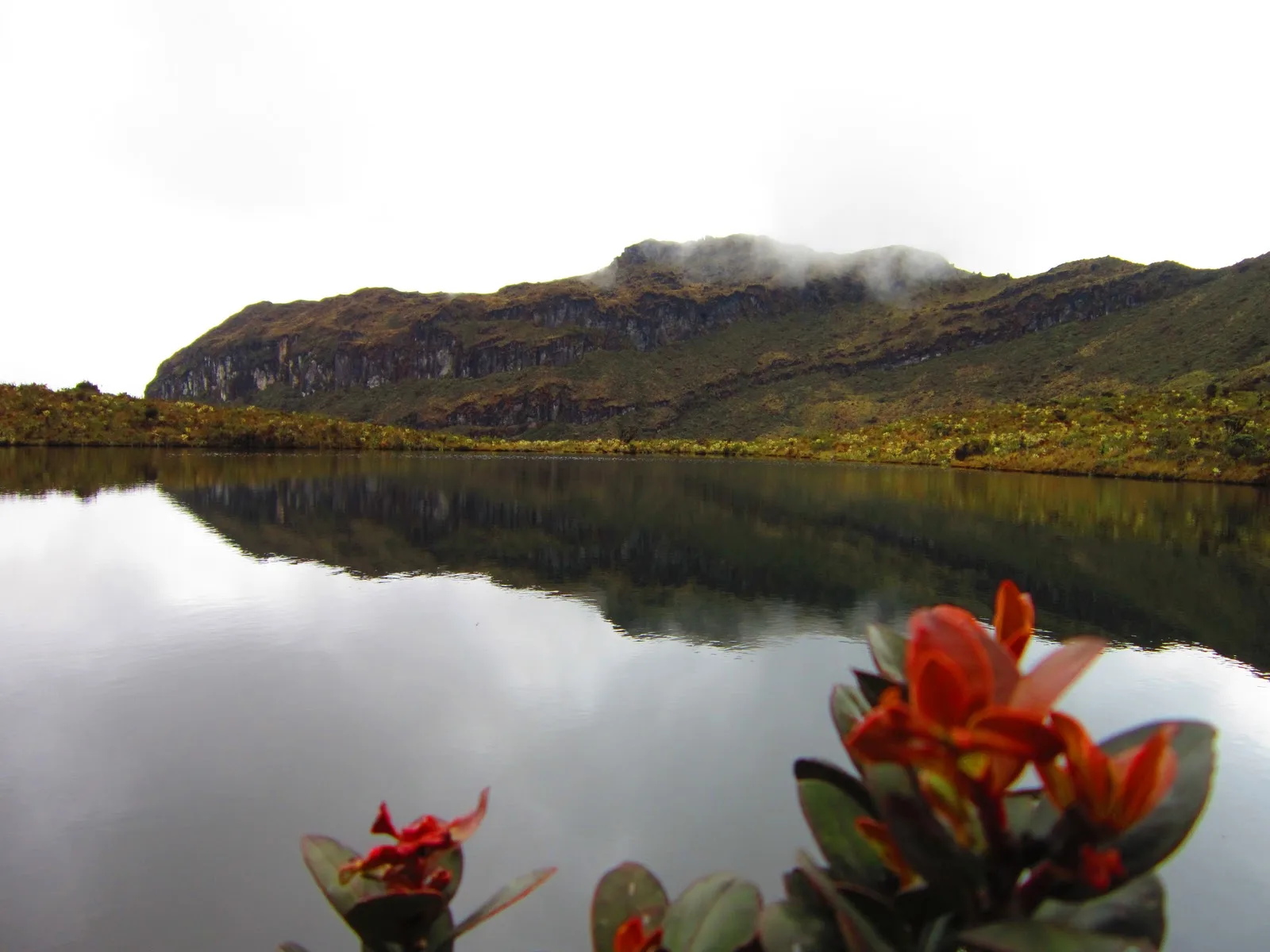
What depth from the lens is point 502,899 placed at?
1351mm

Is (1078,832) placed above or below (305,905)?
above

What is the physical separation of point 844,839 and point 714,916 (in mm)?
330

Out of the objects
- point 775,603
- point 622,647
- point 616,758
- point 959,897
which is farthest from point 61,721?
point 775,603

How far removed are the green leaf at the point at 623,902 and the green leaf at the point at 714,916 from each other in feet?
0.10

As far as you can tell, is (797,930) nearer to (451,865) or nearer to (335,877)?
(451,865)

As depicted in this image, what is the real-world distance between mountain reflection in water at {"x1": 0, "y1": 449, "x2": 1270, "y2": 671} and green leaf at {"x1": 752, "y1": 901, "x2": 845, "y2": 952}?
7.95 m

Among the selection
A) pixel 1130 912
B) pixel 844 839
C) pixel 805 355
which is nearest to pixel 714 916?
pixel 844 839

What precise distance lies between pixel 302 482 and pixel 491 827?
27624 mm

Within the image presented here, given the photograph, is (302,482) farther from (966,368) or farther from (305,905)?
(966,368)

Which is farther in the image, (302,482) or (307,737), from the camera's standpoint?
(302,482)

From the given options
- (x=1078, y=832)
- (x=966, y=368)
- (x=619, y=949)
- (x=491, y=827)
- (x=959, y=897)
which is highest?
(x=966, y=368)

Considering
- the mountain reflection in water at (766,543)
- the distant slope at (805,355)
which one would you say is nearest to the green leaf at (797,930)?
the mountain reflection in water at (766,543)

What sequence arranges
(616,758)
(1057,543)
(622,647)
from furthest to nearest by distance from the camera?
(1057,543) < (622,647) < (616,758)

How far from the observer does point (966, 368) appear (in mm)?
130000
